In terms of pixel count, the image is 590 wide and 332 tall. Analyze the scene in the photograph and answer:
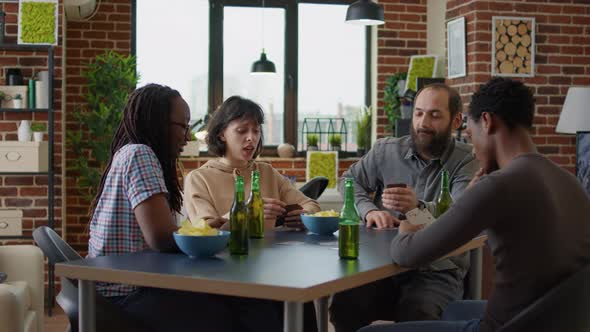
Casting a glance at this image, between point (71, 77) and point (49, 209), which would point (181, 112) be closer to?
point (49, 209)

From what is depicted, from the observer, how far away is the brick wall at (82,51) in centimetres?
685

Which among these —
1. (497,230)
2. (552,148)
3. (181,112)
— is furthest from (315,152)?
(497,230)

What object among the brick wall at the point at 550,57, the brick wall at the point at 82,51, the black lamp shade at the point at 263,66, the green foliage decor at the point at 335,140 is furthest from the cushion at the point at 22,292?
the green foliage decor at the point at 335,140

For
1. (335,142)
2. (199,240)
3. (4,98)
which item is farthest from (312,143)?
(199,240)

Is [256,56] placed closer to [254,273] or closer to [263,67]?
[263,67]

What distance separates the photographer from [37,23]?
5.72 metres

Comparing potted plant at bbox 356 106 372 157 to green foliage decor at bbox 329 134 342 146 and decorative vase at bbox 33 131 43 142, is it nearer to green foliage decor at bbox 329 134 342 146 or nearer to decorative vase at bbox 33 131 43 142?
green foliage decor at bbox 329 134 342 146

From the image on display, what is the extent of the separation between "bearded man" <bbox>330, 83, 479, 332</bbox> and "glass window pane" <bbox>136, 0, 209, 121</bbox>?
3.89 meters

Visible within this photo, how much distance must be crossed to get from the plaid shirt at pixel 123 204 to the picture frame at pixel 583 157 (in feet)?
11.7

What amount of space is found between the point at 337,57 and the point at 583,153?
2.86 m

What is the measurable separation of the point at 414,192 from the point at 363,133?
4346 millimetres

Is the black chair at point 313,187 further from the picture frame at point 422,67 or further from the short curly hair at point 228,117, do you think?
the picture frame at point 422,67

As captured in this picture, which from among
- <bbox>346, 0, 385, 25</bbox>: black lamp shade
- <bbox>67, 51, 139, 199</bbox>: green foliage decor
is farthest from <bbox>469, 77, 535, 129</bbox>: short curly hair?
<bbox>67, 51, 139, 199</bbox>: green foliage decor

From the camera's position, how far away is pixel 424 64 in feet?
22.8
